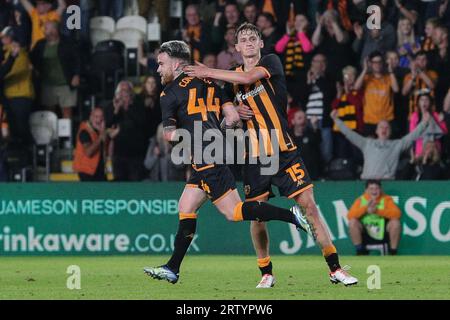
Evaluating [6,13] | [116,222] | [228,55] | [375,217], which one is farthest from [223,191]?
[6,13]

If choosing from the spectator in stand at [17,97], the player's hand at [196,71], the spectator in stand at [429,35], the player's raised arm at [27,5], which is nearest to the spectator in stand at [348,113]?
the spectator in stand at [429,35]

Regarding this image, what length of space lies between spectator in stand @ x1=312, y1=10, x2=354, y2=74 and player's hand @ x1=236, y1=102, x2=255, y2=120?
770 centimetres

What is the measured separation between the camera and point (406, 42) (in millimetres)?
18391

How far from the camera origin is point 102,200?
1753 centimetres

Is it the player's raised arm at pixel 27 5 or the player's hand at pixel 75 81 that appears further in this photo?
the player's raised arm at pixel 27 5

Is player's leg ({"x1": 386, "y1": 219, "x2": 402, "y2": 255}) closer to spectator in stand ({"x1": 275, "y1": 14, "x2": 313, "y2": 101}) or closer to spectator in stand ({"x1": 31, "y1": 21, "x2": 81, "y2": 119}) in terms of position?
spectator in stand ({"x1": 275, "y1": 14, "x2": 313, "y2": 101})

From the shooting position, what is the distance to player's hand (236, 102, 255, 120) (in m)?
10.8

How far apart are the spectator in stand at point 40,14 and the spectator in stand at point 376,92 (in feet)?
16.3

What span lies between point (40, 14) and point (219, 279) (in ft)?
28.6

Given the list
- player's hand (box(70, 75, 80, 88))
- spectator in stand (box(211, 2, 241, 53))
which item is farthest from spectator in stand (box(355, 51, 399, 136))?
player's hand (box(70, 75, 80, 88))

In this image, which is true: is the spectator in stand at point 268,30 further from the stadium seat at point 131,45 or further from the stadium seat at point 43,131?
the stadium seat at point 43,131

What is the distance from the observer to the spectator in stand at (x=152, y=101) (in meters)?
18.4

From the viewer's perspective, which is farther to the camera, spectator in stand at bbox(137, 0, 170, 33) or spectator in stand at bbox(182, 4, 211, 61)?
spectator in stand at bbox(137, 0, 170, 33)

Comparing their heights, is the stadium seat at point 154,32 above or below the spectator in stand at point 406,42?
above
